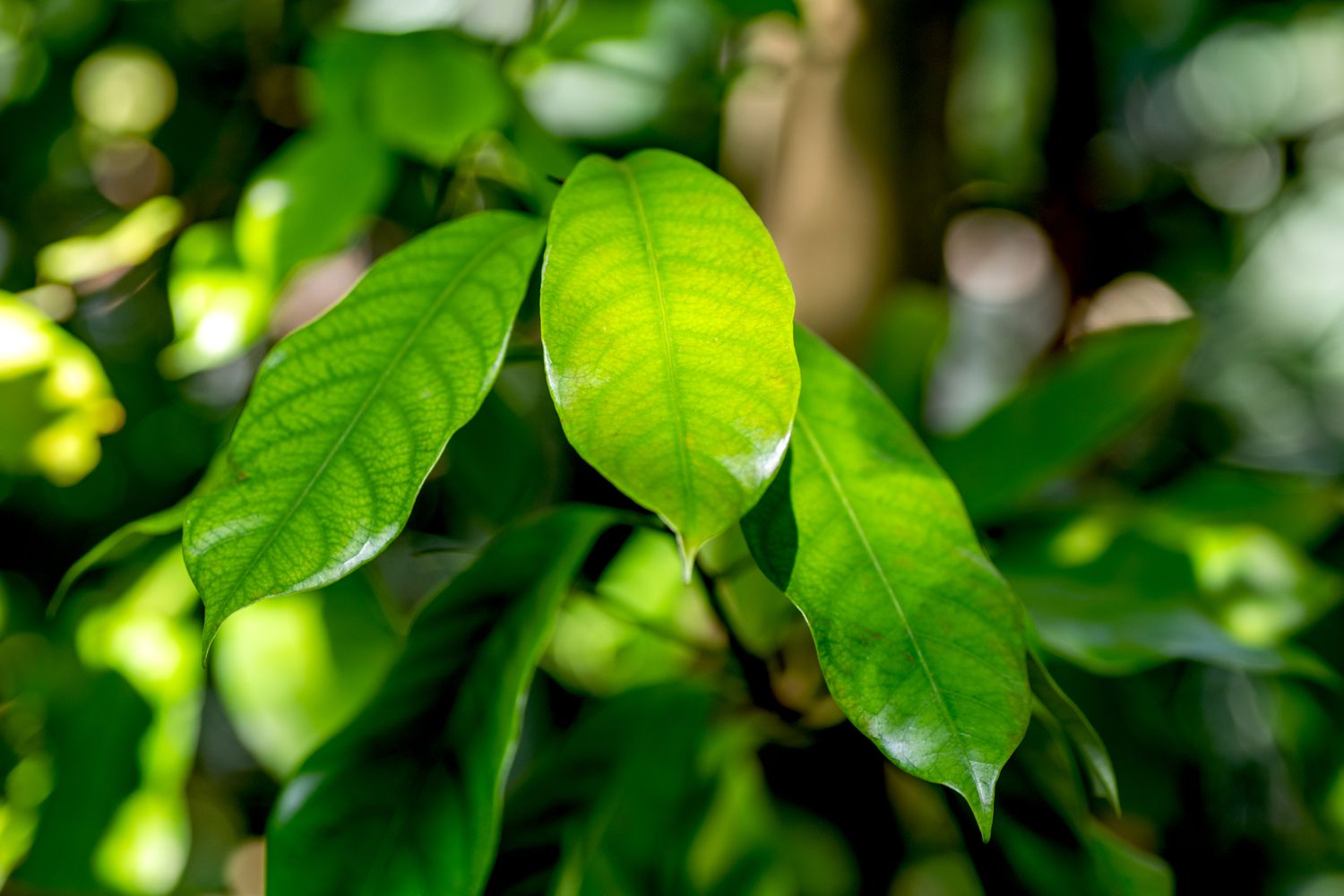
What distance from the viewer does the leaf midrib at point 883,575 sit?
1.09 ft

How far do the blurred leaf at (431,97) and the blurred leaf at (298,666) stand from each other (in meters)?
0.32

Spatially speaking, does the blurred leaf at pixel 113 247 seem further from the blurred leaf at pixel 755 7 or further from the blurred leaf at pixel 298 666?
the blurred leaf at pixel 755 7

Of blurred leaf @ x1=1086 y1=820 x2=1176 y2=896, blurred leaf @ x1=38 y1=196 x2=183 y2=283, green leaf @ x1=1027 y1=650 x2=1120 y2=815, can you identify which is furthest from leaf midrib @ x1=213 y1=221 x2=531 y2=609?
blurred leaf @ x1=38 y1=196 x2=183 y2=283

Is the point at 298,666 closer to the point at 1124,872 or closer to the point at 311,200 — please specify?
the point at 311,200

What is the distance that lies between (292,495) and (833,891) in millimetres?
829

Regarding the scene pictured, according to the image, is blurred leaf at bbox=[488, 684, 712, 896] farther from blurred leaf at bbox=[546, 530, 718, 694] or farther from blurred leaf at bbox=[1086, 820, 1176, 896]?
blurred leaf at bbox=[1086, 820, 1176, 896]

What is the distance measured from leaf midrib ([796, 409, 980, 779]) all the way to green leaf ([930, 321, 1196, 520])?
0.36 metres

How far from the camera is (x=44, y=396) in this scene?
2.24 feet

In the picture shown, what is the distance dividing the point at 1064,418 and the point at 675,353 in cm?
53

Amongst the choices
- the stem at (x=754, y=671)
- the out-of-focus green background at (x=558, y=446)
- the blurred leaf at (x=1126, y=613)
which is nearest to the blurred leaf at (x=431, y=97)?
the out-of-focus green background at (x=558, y=446)

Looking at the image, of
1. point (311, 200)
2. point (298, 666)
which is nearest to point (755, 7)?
point (311, 200)

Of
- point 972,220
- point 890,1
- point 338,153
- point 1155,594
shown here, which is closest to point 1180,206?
point 972,220

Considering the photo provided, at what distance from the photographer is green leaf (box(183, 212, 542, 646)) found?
0.32 m

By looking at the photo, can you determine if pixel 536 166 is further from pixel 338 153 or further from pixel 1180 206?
pixel 1180 206
